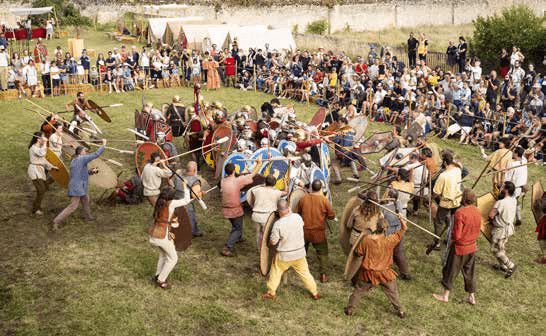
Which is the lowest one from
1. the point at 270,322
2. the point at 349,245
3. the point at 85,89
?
the point at 270,322

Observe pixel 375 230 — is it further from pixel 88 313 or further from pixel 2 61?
pixel 2 61

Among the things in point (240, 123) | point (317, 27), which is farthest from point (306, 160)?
point (317, 27)

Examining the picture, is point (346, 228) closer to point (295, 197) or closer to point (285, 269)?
point (295, 197)

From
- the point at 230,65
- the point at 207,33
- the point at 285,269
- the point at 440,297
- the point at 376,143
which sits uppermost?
the point at 207,33

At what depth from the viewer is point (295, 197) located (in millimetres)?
9211

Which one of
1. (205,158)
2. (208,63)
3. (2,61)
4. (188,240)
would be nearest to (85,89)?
(2,61)

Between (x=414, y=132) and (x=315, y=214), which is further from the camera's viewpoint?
(x=414, y=132)

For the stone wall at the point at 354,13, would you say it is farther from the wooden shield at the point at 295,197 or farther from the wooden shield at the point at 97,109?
the wooden shield at the point at 295,197

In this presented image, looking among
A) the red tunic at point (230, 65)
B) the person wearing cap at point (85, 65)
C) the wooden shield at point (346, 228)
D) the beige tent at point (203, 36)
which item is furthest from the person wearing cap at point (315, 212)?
the beige tent at point (203, 36)

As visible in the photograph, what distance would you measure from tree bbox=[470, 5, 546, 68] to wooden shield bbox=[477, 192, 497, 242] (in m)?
16.6

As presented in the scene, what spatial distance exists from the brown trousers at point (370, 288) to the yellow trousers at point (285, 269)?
22.9 inches

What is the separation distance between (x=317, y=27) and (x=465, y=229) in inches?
1290

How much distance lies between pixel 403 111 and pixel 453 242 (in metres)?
10.5

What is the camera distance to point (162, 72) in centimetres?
2402
